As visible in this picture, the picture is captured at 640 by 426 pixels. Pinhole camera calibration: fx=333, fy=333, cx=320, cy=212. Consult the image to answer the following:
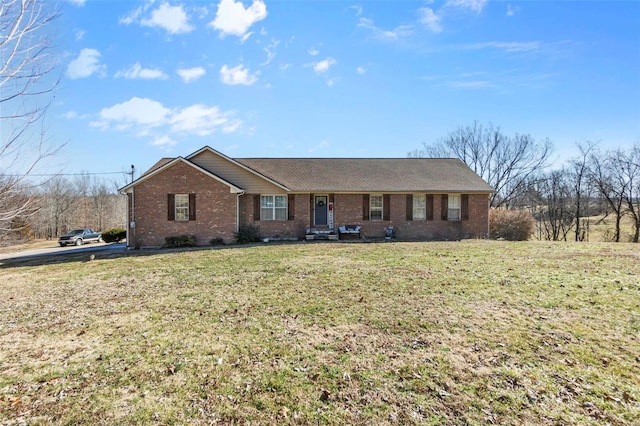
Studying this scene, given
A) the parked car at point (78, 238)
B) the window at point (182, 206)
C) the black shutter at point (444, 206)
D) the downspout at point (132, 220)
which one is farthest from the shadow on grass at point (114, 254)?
the parked car at point (78, 238)

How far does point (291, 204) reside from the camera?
18797 millimetres

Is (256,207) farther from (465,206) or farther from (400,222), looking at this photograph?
(465,206)

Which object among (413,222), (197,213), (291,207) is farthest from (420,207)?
(197,213)

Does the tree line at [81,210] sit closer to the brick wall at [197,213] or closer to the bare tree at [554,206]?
the brick wall at [197,213]

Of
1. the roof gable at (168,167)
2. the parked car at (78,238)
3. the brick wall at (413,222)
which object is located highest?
the roof gable at (168,167)

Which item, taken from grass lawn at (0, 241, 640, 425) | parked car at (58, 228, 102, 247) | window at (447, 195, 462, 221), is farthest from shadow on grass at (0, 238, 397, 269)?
parked car at (58, 228, 102, 247)

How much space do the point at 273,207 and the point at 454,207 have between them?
412 inches

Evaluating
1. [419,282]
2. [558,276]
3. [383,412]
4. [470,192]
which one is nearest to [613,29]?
[470,192]

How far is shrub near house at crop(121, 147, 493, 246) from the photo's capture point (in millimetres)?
17312

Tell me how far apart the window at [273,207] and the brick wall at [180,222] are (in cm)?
176

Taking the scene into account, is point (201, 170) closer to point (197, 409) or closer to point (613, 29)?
point (197, 409)

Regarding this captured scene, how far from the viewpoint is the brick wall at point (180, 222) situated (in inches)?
677

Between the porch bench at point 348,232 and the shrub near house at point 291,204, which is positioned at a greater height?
the shrub near house at point 291,204

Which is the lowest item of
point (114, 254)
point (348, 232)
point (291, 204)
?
point (114, 254)
